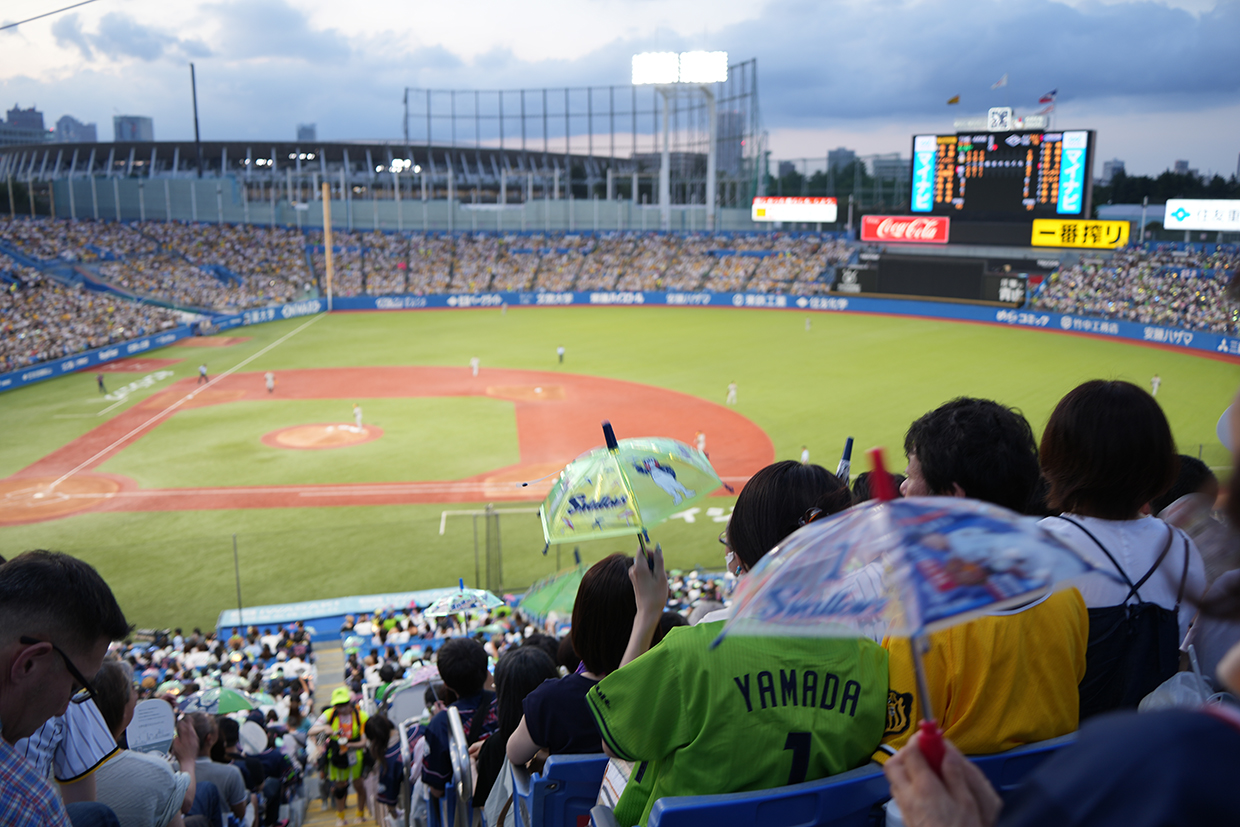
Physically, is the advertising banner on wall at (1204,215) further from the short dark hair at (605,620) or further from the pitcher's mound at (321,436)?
the short dark hair at (605,620)

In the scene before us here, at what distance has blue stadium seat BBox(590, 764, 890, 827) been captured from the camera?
2475 mm

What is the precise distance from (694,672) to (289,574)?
55.8ft

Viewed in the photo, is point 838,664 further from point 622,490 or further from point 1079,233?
point 1079,233

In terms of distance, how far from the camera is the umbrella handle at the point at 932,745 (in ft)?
5.17

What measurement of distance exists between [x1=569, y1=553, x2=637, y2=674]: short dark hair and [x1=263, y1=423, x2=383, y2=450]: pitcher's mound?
79.7 feet

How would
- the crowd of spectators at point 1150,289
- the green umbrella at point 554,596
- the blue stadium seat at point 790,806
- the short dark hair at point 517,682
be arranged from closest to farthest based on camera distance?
1. the blue stadium seat at point 790,806
2. the short dark hair at point 517,682
3. the green umbrella at point 554,596
4. the crowd of spectators at point 1150,289

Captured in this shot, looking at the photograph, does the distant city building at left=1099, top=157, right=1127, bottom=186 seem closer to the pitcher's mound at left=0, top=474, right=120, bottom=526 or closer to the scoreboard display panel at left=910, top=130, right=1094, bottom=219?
the scoreboard display panel at left=910, top=130, right=1094, bottom=219

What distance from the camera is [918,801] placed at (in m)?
1.62

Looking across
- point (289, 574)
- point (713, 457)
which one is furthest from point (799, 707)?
point (713, 457)

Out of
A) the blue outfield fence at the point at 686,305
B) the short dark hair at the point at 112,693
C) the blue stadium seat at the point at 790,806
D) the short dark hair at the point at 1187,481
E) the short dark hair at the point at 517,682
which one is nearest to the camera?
the blue stadium seat at the point at 790,806

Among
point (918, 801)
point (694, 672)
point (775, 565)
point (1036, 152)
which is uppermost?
point (1036, 152)

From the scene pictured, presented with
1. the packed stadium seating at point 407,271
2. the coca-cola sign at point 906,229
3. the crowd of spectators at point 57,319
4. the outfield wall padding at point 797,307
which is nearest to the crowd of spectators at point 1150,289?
the packed stadium seating at point 407,271

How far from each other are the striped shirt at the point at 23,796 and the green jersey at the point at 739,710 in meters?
1.58

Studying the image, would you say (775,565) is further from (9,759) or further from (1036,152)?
(1036,152)
